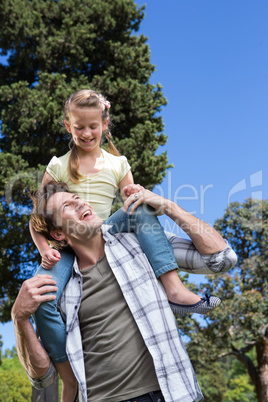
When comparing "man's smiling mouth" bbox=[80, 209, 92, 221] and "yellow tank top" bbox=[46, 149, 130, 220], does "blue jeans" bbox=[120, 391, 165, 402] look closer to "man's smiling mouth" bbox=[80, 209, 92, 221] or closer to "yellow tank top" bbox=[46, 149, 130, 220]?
"man's smiling mouth" bbox=[80, 209, 92, 221]

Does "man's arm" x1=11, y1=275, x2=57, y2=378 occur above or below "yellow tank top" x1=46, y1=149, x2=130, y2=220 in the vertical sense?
below

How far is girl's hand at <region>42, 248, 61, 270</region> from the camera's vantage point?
2346 millimetres

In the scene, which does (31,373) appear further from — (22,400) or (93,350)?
(22,400)

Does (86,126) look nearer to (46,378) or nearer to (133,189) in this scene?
(133,189)

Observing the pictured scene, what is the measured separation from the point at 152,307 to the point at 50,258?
2.06ft

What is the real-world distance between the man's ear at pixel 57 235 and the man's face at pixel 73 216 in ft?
0.09

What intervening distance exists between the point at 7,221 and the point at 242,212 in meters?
10.5

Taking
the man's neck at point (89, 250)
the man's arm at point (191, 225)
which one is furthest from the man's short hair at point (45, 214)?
the man's arm at point (191, 225)

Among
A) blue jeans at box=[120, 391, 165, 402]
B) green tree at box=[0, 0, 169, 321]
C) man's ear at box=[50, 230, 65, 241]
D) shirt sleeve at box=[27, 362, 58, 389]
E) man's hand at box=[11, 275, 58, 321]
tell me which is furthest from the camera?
green tree at box=[0, 0, 169, 321]

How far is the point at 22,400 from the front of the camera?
1631cm

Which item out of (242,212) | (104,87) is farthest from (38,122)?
(242,212)

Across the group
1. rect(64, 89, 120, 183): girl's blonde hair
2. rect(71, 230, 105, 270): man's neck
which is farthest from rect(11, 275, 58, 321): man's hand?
rect(64, 89, 120, 183): girl's blonde hair

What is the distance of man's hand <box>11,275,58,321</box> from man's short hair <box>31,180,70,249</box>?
365mm

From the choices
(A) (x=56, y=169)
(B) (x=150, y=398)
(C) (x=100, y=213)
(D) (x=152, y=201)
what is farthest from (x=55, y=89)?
(B) (x=150, y=398)
